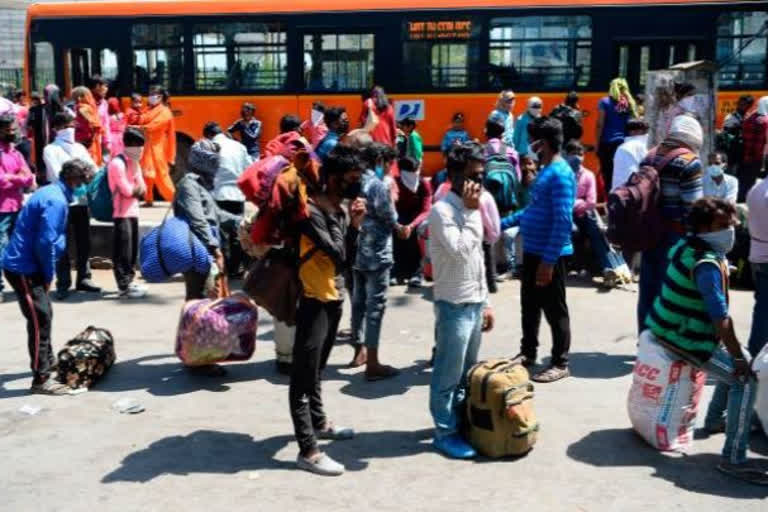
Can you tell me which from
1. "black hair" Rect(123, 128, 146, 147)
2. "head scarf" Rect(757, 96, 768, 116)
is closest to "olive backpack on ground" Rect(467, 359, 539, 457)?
"black hair" Rect(123, 128, 146, 147)

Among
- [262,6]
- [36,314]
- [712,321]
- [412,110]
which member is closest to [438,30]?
[412,110]

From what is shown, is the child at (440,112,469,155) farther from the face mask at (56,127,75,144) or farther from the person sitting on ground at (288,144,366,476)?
the person sitting on ground at (288,144,366,476)

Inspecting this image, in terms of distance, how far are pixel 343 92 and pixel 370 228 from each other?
27.0 feet

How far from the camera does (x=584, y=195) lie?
9.62m

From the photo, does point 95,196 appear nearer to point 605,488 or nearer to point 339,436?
point 339,436

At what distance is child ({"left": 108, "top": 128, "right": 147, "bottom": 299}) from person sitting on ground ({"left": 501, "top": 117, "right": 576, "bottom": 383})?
4165 mm

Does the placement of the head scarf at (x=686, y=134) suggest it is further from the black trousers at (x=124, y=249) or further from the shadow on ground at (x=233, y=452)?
the black trousers at (x=124, y=249)

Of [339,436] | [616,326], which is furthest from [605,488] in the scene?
[616,326]

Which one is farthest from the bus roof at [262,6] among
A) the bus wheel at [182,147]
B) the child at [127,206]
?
the child at [127,206]

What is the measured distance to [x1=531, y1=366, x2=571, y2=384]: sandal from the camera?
6.74m

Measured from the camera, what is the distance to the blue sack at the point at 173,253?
6.90m

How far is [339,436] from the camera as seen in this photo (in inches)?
223

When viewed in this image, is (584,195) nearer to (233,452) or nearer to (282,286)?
(282,286)

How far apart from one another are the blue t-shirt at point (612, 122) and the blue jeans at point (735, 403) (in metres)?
7.80
